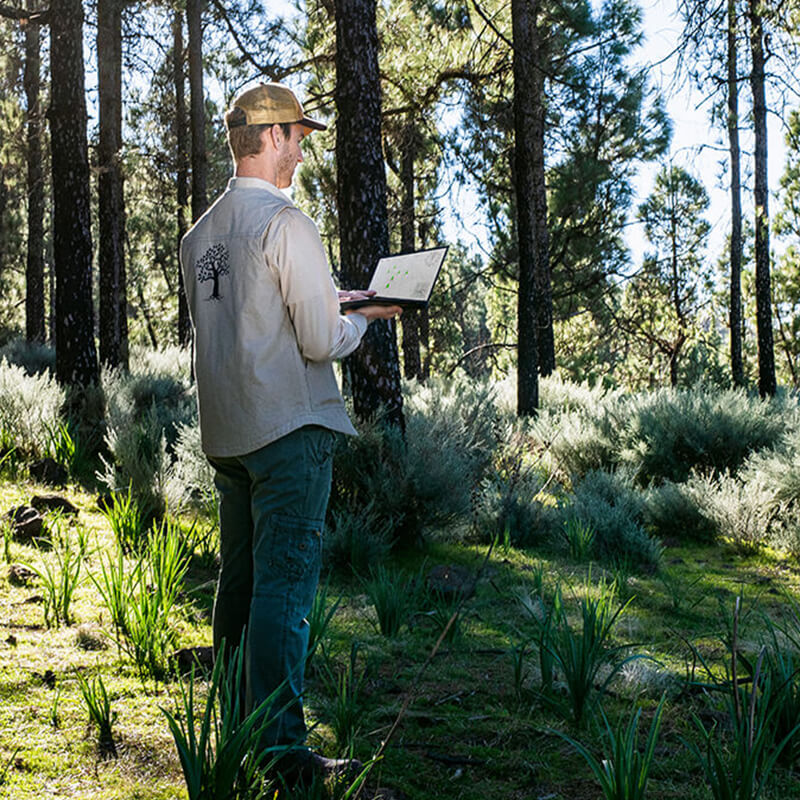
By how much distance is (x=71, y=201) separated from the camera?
852cm

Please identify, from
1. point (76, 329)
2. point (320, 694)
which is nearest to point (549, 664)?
point (320, 694)

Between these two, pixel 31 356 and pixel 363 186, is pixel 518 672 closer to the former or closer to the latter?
pixel 363 186

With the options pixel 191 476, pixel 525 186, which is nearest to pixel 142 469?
pixel 191 476

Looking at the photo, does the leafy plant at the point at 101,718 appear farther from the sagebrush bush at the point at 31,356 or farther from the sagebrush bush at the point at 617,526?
the sagebrush bush at the point at 31,356

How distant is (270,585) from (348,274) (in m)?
4.46

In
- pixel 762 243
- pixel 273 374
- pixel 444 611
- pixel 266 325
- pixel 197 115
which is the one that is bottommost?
pixel 444 611

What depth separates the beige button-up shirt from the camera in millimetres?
2281

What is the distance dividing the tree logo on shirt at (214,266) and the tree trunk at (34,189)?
47.1 feet

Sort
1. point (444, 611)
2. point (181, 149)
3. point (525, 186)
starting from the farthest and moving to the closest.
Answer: point (181, 149) < point (525, 186) < point (444, 611)

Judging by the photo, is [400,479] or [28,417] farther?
[28,417]

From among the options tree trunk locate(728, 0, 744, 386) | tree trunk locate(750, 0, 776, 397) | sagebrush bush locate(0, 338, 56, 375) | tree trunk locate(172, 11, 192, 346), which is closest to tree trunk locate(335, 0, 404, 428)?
sagebrush bush locate(0, 338, 56, 375)

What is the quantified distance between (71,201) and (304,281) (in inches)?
282

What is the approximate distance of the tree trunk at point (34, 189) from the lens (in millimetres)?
15750

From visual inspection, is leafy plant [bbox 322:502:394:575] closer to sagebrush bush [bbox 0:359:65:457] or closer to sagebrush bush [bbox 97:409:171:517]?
sagebrush bush [bbox 97:409:171:517]
